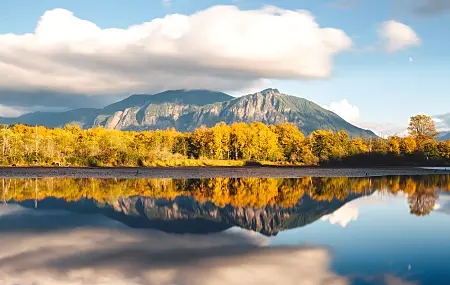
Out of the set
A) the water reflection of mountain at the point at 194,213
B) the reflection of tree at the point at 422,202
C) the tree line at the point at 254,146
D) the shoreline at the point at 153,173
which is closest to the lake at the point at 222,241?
the water reflection of mountain at the point at 194,213

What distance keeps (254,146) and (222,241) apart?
119 metres

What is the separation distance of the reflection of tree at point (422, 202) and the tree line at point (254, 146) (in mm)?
78334

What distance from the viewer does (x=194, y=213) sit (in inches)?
960

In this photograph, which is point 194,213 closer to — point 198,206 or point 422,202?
point 198,206

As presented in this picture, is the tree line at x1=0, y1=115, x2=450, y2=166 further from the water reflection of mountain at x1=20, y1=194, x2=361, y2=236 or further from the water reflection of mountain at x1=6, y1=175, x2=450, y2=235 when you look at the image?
the water reflection of mountain at x1=20, y1=194, x2=361, y2=236

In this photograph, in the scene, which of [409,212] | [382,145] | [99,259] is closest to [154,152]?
[382,145]

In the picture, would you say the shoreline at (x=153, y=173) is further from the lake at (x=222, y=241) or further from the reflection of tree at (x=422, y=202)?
the lake at (x=222, y=241)

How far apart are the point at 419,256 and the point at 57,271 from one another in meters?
12.6

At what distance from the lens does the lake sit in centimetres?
1217

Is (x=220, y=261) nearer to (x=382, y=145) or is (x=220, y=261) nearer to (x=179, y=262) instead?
(x=179, y=262)

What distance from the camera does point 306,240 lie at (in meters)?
17.1

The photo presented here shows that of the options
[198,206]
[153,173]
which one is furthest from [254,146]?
[198,206]

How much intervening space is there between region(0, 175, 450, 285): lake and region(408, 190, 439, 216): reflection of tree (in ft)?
0.68

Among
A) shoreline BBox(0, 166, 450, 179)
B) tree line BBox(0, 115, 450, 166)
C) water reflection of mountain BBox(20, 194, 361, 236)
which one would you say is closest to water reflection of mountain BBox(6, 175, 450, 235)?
water reflection of mountain BBox(20, 194, 361, 236)
